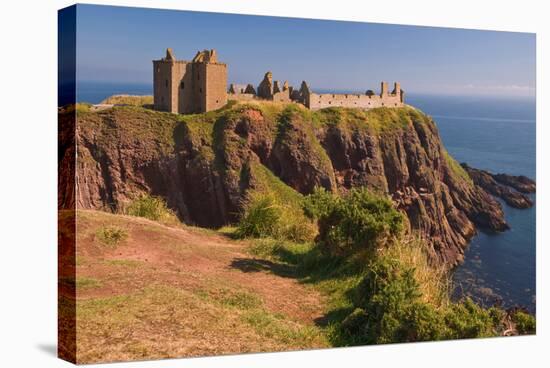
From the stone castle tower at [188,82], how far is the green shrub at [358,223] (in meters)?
10.3

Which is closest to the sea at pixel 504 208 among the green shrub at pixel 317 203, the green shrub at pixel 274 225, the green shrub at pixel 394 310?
the green shrub at pixel 394 310

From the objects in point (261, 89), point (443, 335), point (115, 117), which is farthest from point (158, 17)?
point (261, 89)

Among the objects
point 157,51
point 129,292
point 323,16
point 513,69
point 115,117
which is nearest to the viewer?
point 129,292

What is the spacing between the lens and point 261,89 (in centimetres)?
3525

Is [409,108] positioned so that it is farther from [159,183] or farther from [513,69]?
[513,69]

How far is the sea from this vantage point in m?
17.1

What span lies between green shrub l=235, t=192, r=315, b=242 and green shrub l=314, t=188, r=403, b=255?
1.99 metres

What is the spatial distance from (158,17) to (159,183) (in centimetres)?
1329

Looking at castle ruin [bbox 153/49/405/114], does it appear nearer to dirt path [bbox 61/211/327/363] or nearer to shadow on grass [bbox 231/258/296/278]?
dirt path [bbox 61/211/327/363]

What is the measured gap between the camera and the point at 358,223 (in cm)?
1491

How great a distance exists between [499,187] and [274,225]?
9.93m

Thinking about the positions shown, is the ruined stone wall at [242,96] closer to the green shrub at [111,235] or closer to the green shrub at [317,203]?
the green shrub at [317,203]

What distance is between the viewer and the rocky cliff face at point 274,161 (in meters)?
29.2

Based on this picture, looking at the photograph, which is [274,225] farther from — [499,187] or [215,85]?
[499,187]
